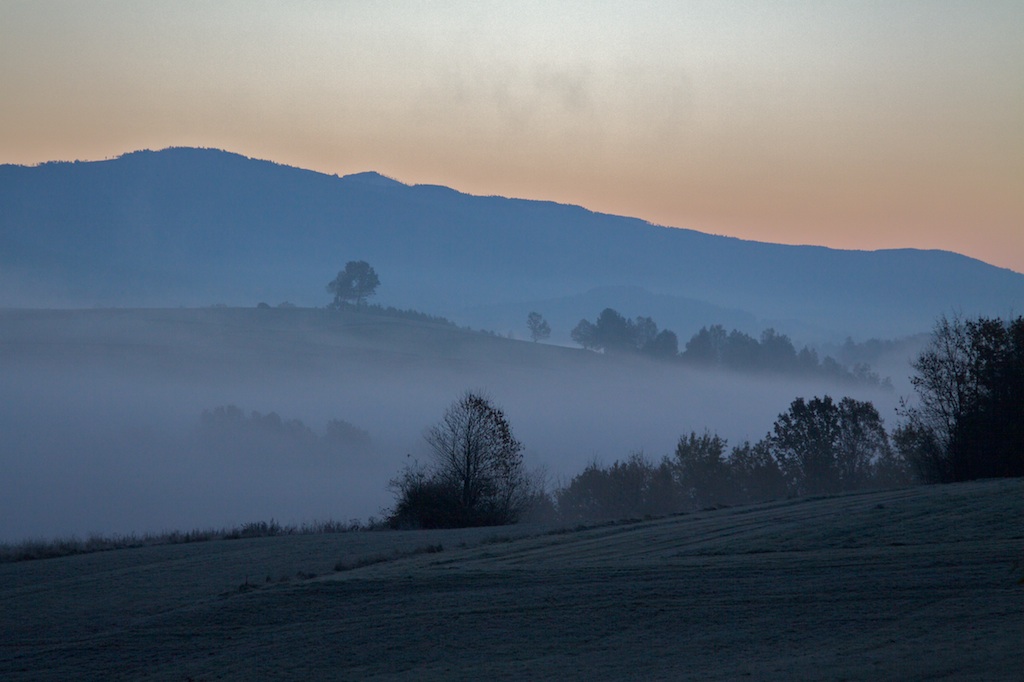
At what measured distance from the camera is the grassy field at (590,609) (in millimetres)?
13250

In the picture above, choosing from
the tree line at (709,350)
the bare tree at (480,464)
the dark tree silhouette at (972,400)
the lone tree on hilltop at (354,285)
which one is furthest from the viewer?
the tree line at (709,350)

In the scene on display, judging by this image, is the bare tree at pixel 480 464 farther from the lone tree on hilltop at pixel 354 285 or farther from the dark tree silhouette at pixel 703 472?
the lone tree on hilltop at pixel 354 285

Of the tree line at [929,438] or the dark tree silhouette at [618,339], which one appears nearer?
the tree line at [929,438]

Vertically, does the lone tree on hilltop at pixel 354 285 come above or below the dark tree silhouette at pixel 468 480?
above

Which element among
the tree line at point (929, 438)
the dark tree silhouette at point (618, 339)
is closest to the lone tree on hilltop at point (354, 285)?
the dark tree silhouette at point (618, 339)

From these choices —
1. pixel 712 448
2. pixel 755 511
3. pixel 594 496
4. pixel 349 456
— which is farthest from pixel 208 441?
pixel 755 511

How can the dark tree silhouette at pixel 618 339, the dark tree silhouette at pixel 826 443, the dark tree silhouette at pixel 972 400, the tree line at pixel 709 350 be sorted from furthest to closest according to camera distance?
1. the dark tree silhouette at pixel 618 339
2. the tree line at pixel 709 350
3. the dark tree silhouette at pixel 826 443
4. the dark tree silhouette at pixel 972 400

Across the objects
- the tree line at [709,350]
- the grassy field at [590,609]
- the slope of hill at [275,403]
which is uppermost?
the tree line at [709,350]

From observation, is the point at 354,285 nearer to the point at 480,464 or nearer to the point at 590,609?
the point at 480,464

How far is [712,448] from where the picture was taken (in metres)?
76.8

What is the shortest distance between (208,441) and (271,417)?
785 centimetres

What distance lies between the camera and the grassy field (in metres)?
13.2

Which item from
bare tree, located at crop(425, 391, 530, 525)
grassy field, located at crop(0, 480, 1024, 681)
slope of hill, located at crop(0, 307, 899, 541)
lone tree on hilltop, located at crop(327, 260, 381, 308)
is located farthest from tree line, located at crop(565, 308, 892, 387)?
grassy field, located at crop(0, 480, 1024, 681)

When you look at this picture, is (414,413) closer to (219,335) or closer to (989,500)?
(219,335)
